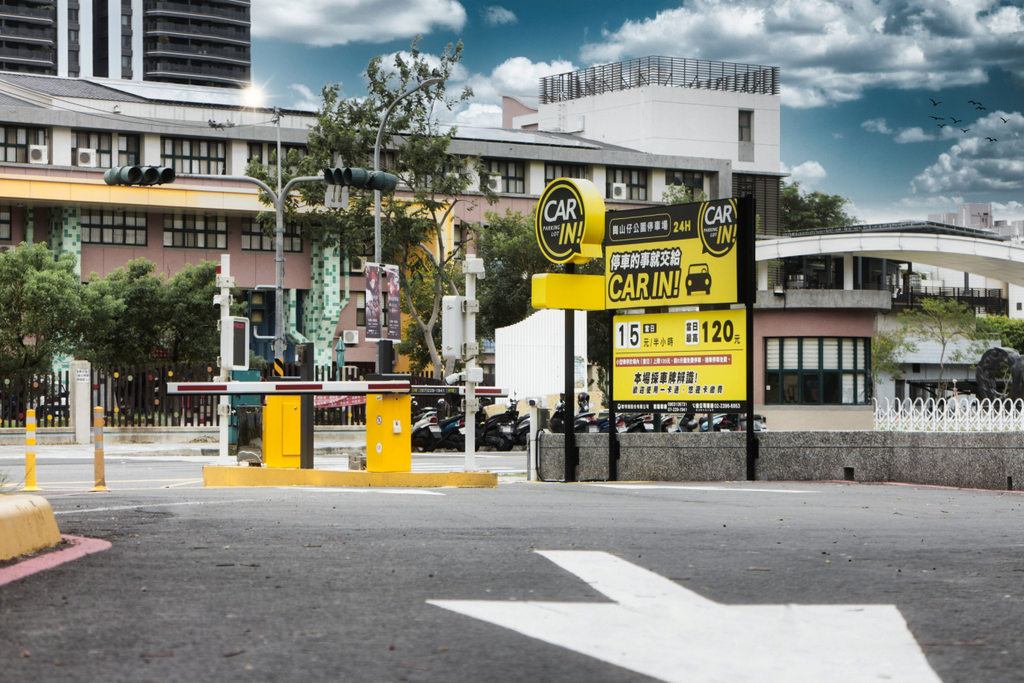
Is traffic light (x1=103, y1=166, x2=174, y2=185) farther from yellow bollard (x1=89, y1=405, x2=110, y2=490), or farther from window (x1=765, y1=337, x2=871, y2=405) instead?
window (x1=765, y1=337, x2=871, y2=405)

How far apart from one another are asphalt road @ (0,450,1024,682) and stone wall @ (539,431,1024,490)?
584cm

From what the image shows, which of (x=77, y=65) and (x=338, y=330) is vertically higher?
(x=77, y=65)

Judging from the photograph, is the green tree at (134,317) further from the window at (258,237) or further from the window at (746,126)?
the window at (746,126)

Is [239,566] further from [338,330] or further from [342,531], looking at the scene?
[338,330]

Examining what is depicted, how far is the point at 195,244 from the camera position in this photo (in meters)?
60.9

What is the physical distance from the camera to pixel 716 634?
17.9 ft

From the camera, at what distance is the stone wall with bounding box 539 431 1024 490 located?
55.8ft

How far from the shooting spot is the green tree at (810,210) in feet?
336

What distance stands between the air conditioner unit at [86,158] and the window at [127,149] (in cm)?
144

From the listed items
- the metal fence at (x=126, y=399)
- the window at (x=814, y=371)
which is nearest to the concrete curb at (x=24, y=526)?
the metal fence at (x=126, y=399)

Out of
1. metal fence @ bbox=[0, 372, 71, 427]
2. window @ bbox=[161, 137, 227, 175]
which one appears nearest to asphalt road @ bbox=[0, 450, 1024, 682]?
metal fence @ bbox=[0, 372, 71, 427]

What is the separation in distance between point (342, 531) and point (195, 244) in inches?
2131

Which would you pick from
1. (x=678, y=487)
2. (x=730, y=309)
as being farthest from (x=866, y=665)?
(x=730, y=309)

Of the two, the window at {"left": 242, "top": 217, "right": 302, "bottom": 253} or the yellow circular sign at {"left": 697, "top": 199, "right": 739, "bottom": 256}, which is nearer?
the yellow circular sign at {"left": 697, "top": 199, "right": 739, "bottom": 256}
